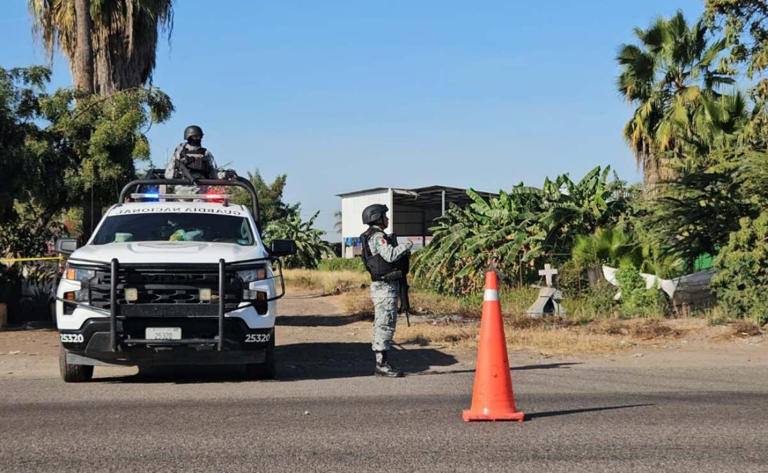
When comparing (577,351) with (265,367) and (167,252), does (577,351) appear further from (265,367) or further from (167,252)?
(167,252)

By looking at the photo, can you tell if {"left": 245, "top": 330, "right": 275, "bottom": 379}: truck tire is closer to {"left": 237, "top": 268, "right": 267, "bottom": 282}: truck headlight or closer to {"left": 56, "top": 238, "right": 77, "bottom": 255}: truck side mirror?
{"left": 237, "top": 268, "right": 267, "bottom": 282}: truck headlight

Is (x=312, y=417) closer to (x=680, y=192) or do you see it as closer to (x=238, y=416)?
(x=238, y=416)

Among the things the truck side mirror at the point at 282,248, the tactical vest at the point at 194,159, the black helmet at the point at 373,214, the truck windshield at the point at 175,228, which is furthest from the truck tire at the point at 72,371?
the tactical vest at the point at 194,159

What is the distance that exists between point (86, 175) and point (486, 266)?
10.7 metres

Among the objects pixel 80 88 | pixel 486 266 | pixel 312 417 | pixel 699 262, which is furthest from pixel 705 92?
pixel 312 417

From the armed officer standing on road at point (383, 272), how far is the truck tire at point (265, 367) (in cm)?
115

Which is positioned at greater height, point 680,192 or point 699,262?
point 680,192

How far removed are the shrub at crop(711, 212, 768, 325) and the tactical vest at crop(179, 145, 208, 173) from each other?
27.0 ft

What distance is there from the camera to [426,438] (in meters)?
6.73

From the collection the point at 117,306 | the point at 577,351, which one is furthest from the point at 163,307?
the point at 577,351

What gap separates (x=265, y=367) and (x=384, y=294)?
1479mm

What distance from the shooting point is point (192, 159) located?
542 inches

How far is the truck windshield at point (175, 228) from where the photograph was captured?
36.3 ft

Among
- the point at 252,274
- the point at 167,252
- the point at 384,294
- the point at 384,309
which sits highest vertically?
the point at 167,252
